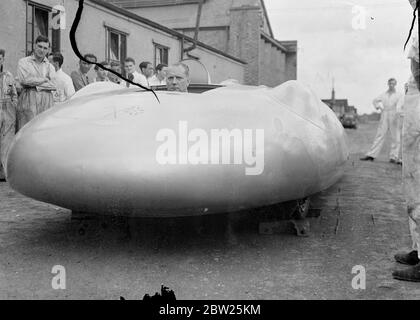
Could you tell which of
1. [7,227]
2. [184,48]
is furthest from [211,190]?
[184,48]

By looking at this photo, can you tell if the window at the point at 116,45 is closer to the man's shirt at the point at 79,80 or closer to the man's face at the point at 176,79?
the man's shirt at the point at 79,80

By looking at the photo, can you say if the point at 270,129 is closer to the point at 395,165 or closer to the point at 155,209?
the point at 155,209

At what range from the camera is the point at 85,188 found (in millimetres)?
2906

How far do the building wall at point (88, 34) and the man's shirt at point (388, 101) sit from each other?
19.3ft

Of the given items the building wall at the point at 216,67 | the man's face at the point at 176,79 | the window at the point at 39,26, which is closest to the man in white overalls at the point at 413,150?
the man's face at the point at 176,79

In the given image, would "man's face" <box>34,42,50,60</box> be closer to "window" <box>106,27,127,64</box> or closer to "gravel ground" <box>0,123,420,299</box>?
"gravel ground" <box>0,123,420,299</box>

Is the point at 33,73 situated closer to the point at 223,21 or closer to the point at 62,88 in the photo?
the point at 62,88

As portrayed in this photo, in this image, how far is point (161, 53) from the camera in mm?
15727

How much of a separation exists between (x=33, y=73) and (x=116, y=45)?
663 centimetres

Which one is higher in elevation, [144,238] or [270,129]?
[270,129]

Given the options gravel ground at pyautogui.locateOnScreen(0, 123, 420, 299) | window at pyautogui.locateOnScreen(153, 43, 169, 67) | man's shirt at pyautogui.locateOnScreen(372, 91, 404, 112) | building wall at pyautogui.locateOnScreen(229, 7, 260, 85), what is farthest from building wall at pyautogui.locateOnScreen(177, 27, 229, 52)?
gravel ground at pyautogui.locateOnScreen(0, 123, 420, 299)

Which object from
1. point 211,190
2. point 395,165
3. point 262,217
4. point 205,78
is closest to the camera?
point 211,190

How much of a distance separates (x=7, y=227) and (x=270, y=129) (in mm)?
2145

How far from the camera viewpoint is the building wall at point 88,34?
9.27 metres
